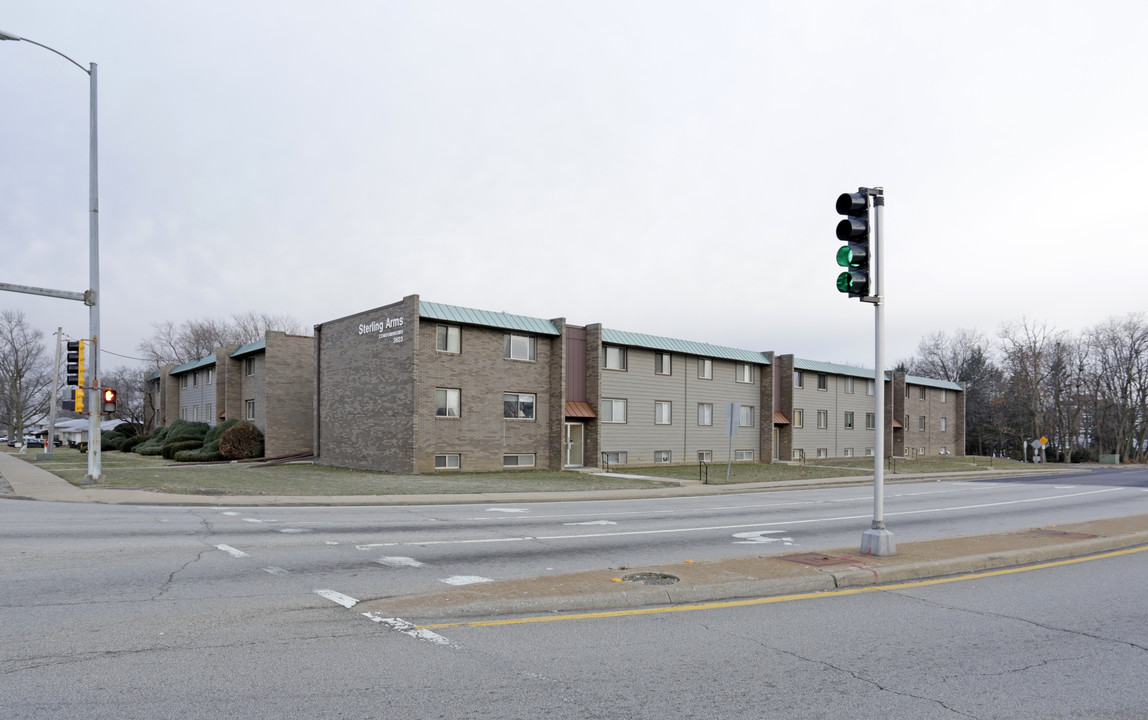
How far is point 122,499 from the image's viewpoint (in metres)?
17.9

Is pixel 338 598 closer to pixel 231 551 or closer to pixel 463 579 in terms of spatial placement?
pixel 463 579

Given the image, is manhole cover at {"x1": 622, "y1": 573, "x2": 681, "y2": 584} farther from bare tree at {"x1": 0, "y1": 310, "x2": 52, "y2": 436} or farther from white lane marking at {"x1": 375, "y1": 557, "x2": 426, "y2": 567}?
bare tree at {"x1": 0, "y1": 310, "x2": 52, "y2": 436}

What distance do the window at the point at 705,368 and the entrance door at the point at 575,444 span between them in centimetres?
879

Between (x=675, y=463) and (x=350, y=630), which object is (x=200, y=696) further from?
(x=675, y=463)

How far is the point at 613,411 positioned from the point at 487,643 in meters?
30.3

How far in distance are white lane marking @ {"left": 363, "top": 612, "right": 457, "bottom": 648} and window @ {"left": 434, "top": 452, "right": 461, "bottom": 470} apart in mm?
23792

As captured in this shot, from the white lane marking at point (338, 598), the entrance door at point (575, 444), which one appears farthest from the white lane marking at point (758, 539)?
the entrance door at point (575, 444)

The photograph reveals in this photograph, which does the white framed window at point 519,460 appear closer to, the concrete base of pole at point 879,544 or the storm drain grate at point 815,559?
the storm drain grate at point 815,559

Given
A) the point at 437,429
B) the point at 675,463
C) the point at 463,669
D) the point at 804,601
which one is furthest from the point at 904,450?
the point at 463,669

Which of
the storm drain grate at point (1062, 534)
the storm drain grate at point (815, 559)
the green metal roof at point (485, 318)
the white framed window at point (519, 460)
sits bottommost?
the white framed window at point (519, 460)

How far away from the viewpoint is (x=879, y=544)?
31.9 feet

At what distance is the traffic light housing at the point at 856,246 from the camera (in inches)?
376

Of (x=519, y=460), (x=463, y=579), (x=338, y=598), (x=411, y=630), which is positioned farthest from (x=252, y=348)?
(x=411, y=630)

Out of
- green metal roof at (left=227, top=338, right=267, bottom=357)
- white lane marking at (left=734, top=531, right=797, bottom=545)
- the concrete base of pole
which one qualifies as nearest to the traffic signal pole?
the concrete base of pole
